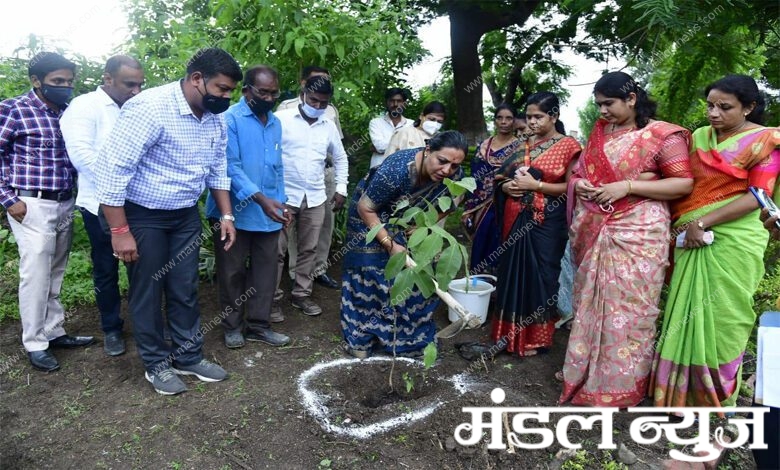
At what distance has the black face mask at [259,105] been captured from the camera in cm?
331

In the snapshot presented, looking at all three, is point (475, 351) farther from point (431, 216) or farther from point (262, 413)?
point (262, 413)

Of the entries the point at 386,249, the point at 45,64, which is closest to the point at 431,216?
the point at 386,249

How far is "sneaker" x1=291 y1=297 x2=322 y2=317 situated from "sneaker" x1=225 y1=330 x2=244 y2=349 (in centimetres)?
68

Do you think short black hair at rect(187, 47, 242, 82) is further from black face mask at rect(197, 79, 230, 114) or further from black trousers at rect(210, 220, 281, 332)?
black trousers at rect(210, 220, 281, 332)

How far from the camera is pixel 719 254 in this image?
8.83 feet

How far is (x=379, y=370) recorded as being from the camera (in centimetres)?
324

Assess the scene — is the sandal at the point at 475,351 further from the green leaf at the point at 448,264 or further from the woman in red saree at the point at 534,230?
the green leaf at the point at 448,264

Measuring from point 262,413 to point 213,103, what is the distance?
1579mm

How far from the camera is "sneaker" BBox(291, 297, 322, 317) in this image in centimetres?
415

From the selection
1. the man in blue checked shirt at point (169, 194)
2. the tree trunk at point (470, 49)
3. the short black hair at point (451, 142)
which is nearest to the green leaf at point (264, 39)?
the man in blue checked shirt at point (169, 194)

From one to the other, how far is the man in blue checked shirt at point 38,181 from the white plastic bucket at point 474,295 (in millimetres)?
2495

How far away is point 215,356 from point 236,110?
1.52 metres

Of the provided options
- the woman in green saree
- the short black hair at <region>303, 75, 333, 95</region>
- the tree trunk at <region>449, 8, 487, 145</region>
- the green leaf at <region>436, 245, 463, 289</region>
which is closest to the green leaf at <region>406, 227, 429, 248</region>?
the green leaf at <region>436, 245, 463, 289</region>

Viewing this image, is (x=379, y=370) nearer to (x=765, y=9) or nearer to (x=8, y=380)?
(x=8, y=380)
